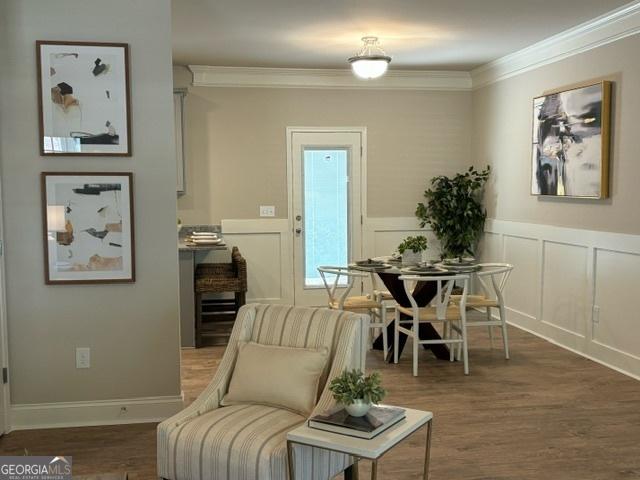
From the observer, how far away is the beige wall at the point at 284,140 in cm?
713

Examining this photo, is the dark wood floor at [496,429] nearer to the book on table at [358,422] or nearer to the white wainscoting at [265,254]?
the book on table at [358,422]

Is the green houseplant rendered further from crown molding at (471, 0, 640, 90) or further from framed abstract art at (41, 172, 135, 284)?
framed abstract art at (41, 172, 135, 284)

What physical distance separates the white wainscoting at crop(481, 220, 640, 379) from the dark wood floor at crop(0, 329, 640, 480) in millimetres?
234

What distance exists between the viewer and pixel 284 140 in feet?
23.9

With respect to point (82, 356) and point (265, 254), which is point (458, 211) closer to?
point (265, 254)

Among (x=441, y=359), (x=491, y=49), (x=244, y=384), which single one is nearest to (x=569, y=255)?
(x=441, y=359)

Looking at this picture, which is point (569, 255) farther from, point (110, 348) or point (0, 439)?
point (0, 439)

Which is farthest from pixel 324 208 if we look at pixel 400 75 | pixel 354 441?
pixel 354 441

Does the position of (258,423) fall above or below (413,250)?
below

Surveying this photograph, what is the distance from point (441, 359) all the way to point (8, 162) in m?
3.42

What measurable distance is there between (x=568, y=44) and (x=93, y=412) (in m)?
4.50

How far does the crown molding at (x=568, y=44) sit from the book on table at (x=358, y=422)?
358cm

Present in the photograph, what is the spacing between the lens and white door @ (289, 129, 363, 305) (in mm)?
7367

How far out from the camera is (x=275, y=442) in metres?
2.56
